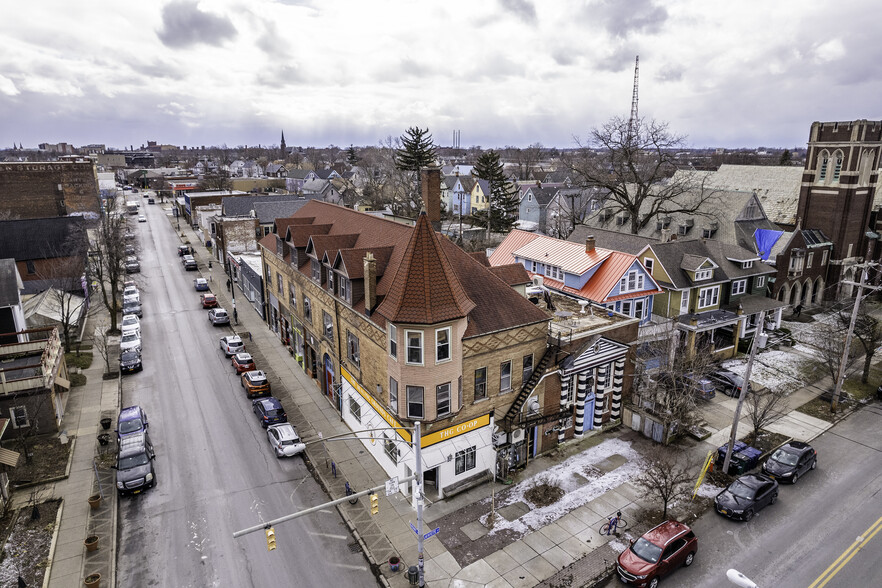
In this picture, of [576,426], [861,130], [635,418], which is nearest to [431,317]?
[576,426]

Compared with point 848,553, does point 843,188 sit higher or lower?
higher

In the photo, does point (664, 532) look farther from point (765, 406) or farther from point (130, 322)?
point (130, 322)

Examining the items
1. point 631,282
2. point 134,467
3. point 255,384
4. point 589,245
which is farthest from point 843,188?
point 134,467

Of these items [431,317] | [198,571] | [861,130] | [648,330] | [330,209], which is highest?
[861,130]

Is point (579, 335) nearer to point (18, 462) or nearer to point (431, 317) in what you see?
point (431, 317)

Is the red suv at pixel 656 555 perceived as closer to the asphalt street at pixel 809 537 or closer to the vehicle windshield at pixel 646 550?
the vehicle windshield at pixel 646 550
